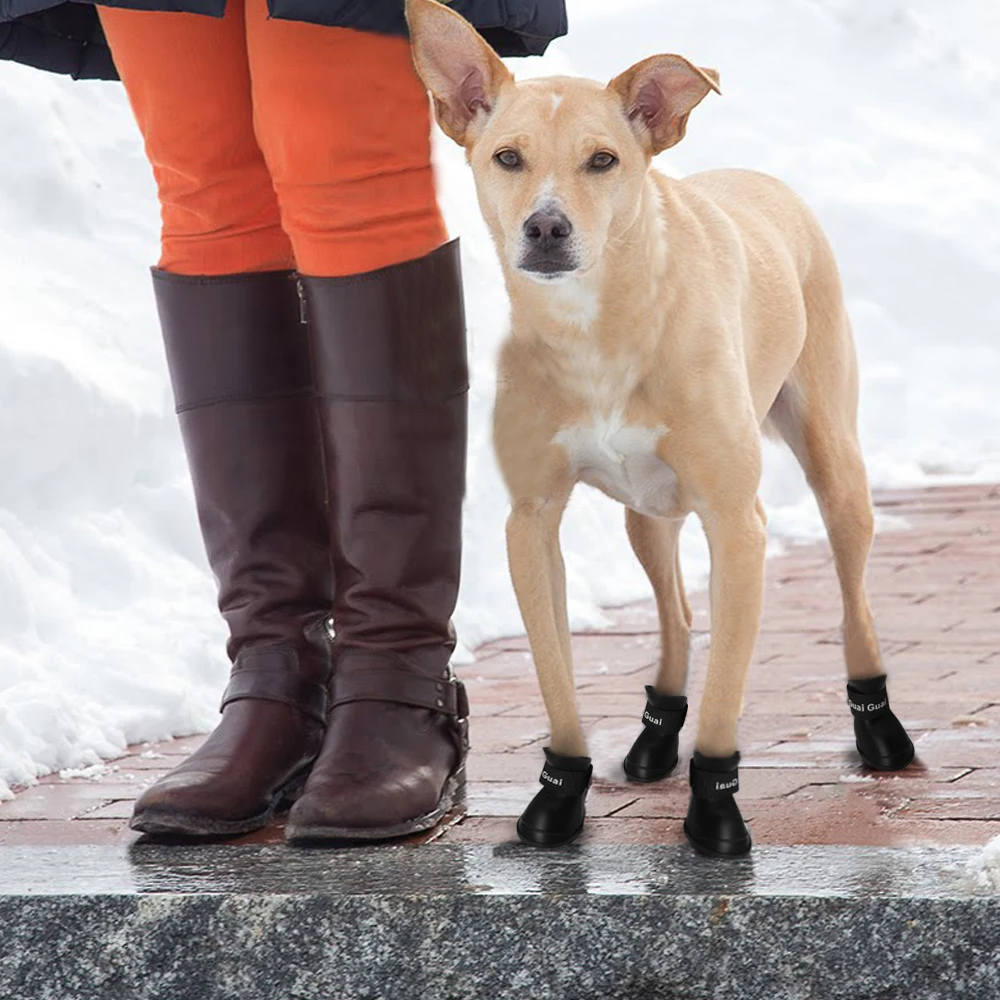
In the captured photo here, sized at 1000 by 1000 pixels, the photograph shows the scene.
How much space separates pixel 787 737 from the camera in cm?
281

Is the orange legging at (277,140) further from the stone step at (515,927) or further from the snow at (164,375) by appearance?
the snow at (164,375)

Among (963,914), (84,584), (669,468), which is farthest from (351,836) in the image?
(84,584)

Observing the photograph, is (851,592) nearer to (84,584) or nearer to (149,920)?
(149,920)

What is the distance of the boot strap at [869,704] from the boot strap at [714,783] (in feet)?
1.70

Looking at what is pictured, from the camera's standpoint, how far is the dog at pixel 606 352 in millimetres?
2051

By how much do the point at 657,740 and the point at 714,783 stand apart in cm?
50

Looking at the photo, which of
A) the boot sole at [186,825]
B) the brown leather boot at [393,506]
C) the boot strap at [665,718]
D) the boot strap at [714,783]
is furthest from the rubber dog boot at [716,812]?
the boot sole at [186,825]

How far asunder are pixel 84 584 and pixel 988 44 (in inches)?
355

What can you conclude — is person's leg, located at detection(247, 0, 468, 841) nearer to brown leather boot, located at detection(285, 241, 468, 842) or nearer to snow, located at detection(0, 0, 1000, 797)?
brown leather boot, located at detection(285, 241, 468, 842)

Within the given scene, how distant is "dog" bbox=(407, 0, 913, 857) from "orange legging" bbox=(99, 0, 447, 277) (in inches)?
3.5

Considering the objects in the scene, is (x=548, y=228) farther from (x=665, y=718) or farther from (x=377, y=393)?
(x=665, y=718)

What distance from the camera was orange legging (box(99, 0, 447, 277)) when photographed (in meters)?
2.18

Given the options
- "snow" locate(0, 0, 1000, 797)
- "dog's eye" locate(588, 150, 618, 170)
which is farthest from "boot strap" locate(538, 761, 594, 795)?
"snow" locate(0, 0, 1000, 797)

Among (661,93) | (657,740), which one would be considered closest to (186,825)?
(657,740)
